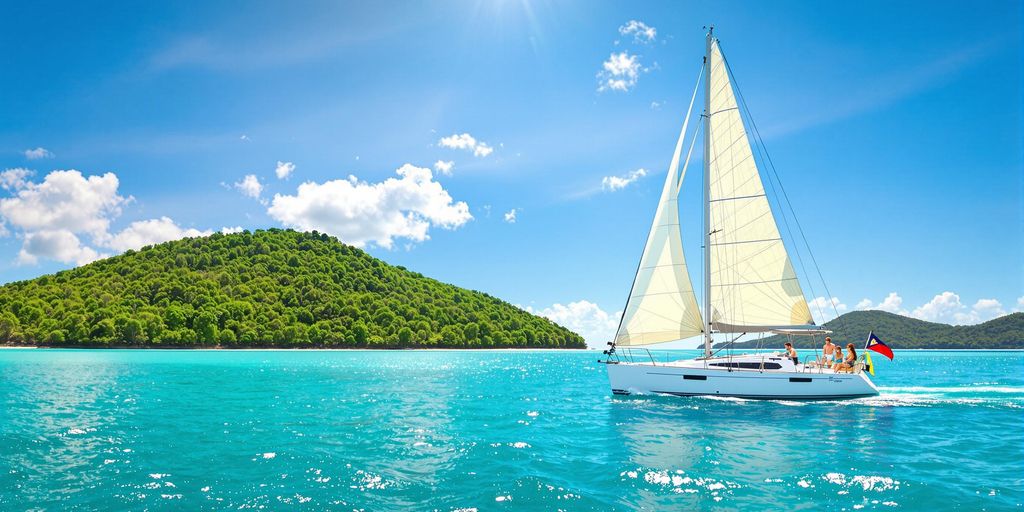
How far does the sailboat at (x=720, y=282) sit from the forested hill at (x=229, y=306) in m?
132

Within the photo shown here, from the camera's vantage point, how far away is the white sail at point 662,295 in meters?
30.8

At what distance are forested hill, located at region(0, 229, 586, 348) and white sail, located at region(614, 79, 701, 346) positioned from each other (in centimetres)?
13118

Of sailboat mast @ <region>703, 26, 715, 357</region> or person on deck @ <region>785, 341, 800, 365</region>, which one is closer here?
person on deck @ <region>785, 341, 800, 365</region>

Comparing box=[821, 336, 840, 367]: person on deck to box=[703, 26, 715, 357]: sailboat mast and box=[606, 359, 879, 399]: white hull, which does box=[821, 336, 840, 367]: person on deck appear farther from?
box=[703, 26, 715, 357]: sailboat mast

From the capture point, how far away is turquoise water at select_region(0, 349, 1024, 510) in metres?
12.4

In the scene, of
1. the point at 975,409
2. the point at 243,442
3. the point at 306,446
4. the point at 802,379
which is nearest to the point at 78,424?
the point at 243,442

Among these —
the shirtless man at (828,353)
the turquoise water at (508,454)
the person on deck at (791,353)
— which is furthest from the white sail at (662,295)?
the shirtless man at (828,353)

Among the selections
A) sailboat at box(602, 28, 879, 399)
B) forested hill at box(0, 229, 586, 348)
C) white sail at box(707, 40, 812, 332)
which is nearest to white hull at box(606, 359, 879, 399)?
sailboat at box(602, 28, 879, 399)

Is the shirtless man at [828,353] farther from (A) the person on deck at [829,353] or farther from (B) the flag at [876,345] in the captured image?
(B) the flag at [876,345]

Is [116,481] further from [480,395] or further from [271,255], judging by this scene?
[271,255]

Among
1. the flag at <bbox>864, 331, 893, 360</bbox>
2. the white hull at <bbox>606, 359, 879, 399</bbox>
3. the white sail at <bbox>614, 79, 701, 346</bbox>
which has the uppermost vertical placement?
the white sail at <bbox>614, 79, 701, 346</bbox>

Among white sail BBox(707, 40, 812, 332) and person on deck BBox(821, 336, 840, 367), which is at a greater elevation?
white sail BBox(707, 40, 812, 332)

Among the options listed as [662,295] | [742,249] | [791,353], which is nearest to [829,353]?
[791,353]

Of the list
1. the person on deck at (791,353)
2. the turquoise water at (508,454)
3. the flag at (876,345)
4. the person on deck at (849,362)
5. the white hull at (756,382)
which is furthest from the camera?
the person on deck at (791,353)
